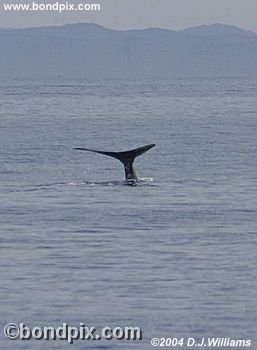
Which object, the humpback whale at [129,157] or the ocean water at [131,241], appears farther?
the humpback whale at [129,157]

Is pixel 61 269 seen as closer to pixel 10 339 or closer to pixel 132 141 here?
pixel 10 339

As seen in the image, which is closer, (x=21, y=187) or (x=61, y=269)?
(x=61, y=269)

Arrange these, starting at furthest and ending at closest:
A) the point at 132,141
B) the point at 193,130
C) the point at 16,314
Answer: the point at 193,130, the point at 132,141, the point at 16,314

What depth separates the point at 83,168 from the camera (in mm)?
42219

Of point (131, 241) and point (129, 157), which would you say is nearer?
point (131, 241)

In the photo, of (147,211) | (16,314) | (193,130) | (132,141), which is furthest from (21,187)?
(193,130)

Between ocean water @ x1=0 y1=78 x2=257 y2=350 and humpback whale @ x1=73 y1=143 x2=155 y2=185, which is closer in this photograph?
ocean water @ x1=0 y1=78 x2=257 y2=350

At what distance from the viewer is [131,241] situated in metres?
27.2

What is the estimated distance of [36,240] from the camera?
27.2 m

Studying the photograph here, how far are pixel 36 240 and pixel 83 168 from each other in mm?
15063

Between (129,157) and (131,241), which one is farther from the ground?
(129,157)

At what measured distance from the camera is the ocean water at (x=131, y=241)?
843 inches

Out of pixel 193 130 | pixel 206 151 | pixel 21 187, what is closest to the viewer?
pixel 21 187

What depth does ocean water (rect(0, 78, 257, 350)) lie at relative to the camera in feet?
70.2
